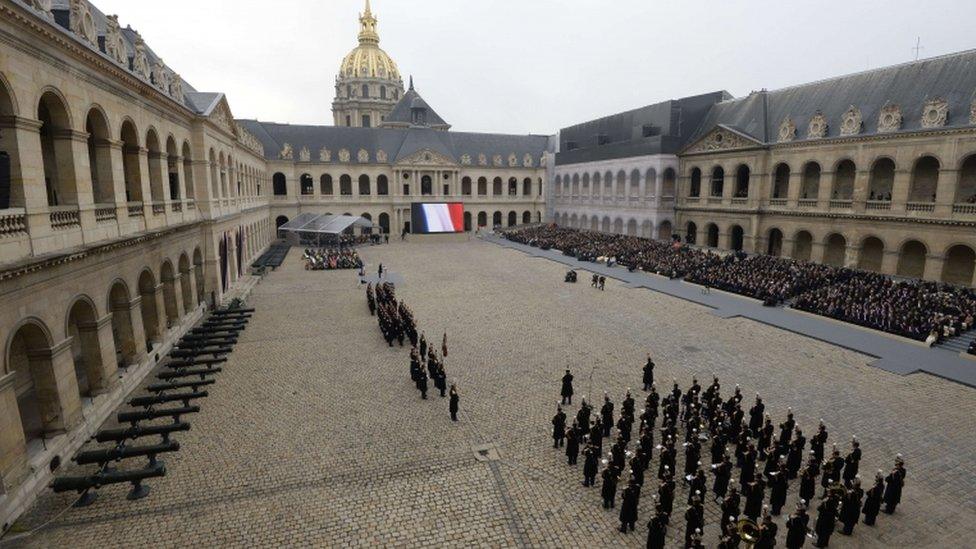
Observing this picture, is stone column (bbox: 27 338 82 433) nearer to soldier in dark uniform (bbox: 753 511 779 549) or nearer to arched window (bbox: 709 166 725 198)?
soldier in dark uniform (bbox: 753 511 779 549)

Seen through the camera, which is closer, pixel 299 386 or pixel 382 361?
pixel 299 386

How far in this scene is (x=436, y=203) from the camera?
6688cm

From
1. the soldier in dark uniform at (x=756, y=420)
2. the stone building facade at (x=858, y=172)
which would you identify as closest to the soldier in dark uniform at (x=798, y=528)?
the soldier in dark uniform at (x=756, y=420)

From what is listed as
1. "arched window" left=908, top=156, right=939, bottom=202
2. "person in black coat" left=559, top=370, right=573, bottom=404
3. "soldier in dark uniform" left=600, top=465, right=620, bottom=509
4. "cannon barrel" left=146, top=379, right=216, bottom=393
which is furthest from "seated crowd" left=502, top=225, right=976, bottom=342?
"cannon barrel" left=146, top=379, right=216, bottom=393

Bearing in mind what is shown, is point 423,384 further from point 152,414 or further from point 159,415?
point 152,414

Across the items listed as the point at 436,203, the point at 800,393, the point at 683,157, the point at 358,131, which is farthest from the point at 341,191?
the point at 800,393

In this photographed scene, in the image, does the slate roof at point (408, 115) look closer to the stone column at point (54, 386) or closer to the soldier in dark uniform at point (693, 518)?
the stone column at point (54, 386)

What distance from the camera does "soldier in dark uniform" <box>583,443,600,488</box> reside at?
11352 mm

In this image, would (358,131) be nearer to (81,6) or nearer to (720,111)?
(720,111)

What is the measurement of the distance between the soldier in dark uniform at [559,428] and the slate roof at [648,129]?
4199cm

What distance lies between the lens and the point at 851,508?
387 inches

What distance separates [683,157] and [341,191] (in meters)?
44.1

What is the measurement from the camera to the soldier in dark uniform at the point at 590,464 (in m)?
11.4

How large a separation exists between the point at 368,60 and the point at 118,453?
95.8m
